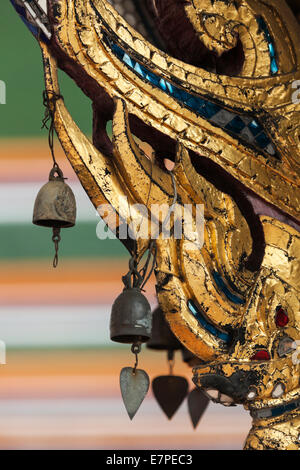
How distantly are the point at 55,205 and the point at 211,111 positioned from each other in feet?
1.38

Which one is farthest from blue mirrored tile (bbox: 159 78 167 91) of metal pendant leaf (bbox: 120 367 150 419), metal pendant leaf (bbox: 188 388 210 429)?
metal pendant leaf (bbox: 188 388 210 429)

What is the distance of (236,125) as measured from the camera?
87.5 inches

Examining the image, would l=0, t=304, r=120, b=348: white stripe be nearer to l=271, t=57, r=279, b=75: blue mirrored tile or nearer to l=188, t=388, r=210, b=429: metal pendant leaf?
l=188, t=388, r=210, b=429: metal pendant leaf

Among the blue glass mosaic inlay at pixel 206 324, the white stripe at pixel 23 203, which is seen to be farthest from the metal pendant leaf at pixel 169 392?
the blue glass mosaic inlay at pixel 206 324

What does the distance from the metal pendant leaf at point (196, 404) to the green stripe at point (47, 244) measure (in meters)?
0.59

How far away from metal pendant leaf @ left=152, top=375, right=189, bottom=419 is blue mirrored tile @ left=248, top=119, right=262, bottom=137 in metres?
0.91

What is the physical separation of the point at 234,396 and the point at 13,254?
1.35 metres

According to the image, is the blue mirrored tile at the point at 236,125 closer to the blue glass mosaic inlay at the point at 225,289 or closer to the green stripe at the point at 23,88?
the blue glass mosaic inlay at the point at 225,289

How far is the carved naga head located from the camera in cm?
207

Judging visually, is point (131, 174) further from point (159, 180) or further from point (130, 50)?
point (130, 50)

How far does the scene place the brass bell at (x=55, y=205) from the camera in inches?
82.6

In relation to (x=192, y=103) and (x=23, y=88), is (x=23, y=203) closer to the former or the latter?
(x=23, y=88)

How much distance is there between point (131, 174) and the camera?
2.08 metres

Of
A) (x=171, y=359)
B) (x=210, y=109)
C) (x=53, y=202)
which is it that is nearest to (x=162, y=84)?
(x=210, y=109)
